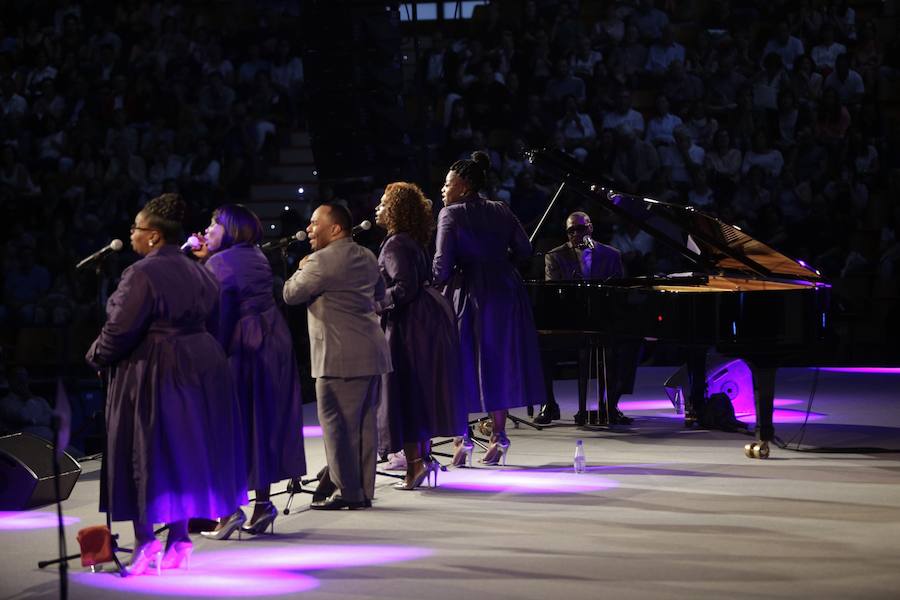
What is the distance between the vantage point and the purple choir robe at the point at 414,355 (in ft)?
24.3

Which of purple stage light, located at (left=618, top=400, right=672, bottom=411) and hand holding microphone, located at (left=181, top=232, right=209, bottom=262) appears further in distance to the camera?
purple stage light, located at (left=618, top=400, right=672, bottom=411)

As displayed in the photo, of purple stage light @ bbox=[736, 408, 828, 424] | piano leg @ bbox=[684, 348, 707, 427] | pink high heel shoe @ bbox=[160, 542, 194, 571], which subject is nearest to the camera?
pink high heel shoe @ bbox=[160, 542, 194, 571]

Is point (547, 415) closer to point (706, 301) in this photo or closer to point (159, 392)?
point (706, 301)

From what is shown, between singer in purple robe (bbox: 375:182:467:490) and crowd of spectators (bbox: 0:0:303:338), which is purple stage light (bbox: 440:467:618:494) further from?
crowd of spectators (bbox: 0:0:303:338)

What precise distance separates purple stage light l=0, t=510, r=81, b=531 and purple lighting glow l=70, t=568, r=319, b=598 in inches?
46.3

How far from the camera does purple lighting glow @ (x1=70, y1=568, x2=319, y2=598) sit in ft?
17.7

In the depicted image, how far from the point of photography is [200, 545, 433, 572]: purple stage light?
5859mm

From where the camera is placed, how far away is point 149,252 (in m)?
5.69

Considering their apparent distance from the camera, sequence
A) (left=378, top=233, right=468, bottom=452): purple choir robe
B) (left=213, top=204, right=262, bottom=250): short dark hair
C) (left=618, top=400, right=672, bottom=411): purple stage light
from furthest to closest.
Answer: (left=618, top=400, right=672, bottom=411): purple stage light
(left=378, top=233, right=468, bottom=452): purple choir robe
(left=213, top=204, right=262, bottom=250): short dark hair

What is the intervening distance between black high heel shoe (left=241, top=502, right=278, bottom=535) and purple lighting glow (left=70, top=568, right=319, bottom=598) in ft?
2.23

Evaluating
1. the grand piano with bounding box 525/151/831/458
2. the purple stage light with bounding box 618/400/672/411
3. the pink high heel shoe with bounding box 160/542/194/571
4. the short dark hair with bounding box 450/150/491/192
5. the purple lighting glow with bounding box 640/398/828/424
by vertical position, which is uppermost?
the short dark hair with bounding box 450/150/491/192

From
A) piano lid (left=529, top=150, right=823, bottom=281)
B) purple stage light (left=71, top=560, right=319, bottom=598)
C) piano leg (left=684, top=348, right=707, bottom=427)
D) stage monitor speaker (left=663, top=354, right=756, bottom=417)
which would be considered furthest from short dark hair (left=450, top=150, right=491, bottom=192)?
purple stage light (left=71, top=560, right=319, bottom=598)

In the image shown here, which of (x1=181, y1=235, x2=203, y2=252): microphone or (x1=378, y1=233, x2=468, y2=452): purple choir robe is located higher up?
(x1=181, y1=235, x2=203, y2=252): microphone

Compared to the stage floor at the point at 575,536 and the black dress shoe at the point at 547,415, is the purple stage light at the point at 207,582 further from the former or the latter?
the black dress shoe at the point at 547,415
